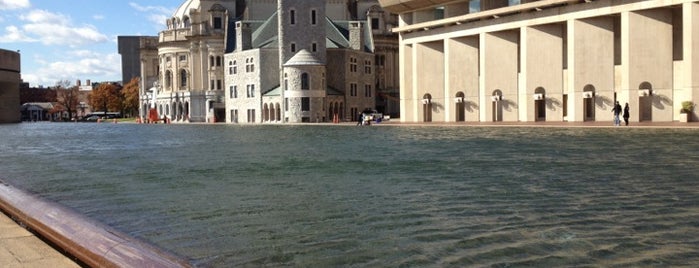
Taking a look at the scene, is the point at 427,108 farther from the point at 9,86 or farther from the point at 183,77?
the point at 9,86

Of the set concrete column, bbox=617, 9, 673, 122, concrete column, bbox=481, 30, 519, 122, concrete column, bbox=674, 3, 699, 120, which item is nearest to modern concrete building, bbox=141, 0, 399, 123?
concrete column, bbox=481, 30, 519, 122

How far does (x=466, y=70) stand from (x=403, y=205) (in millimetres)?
60260

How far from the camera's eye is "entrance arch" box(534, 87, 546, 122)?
222ft

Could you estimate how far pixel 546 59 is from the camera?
66.5 metres

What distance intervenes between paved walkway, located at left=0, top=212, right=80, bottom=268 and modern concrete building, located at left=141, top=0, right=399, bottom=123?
9299 centimetres

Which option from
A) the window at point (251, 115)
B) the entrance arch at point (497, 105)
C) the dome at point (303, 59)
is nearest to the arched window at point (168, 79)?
the window at point (251, 115)

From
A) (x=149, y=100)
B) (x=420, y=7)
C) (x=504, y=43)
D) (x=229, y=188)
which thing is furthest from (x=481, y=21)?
(x=149, y=100)

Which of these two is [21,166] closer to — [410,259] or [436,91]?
[410,259]

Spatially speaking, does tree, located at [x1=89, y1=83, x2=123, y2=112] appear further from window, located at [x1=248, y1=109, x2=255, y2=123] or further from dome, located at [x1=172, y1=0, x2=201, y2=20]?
window, located at [x1=248, y1=109, x2=255, y2=123]

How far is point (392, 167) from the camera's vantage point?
26188 millimetres

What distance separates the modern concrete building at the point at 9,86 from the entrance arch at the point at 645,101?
339 feet

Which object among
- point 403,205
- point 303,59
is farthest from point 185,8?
point 403,205

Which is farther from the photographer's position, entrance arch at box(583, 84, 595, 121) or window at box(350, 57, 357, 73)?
window at box(350, 57, 357, 73)

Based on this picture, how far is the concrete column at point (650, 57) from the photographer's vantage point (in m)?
57.7
